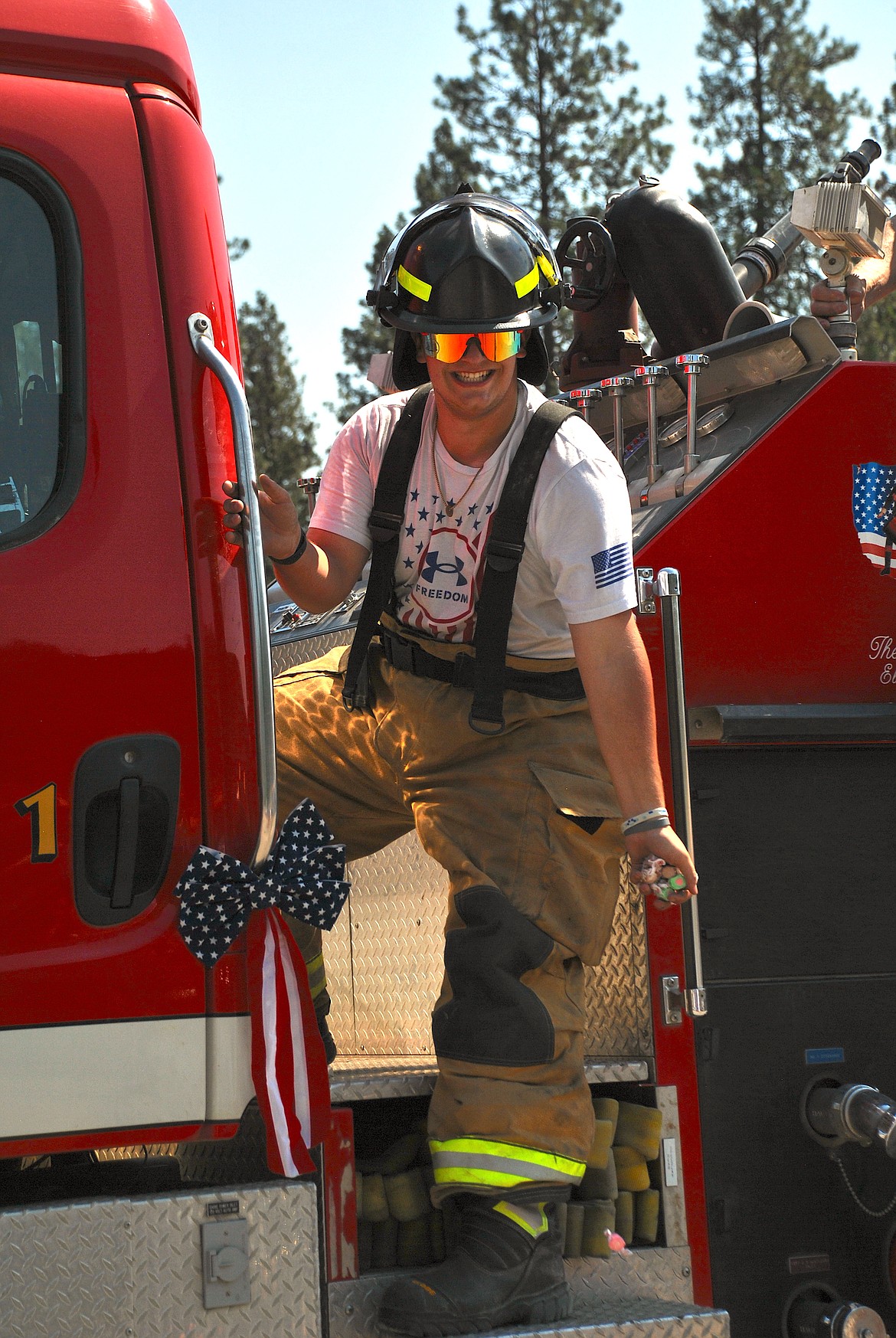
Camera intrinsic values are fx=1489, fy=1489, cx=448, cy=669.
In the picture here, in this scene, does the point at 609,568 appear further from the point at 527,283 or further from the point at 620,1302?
the point at 620,1302

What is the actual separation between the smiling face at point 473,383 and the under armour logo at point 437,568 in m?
0.26

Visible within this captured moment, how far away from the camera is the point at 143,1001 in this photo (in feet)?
6.83

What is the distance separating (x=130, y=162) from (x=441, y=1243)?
1.85 meters

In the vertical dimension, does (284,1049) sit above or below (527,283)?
below

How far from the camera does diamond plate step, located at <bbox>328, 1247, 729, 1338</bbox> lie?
92.2 inches

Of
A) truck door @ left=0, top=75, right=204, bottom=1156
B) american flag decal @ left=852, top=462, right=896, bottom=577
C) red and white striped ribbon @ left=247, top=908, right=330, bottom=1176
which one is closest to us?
→ truck door @ left=0, top=75, right=204, bottom=1156

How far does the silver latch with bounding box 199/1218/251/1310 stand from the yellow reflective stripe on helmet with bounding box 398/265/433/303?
1.54 m

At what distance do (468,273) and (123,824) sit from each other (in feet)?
3.73

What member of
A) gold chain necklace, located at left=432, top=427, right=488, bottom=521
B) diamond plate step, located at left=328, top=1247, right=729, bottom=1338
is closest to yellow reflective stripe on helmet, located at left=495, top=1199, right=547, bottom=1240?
diamond plate step, located at left=328, top=1247, right=729, bottom=1338

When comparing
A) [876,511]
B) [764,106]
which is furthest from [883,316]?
[876,511]

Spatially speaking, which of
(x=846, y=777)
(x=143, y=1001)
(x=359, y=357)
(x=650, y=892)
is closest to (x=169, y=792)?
(x=143, y=1001)

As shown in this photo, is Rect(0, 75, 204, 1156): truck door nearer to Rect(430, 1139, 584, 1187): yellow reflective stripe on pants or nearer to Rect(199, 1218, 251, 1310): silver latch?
Rect(199, 1218, 251, 1310): silver latch

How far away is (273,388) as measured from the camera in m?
33.6

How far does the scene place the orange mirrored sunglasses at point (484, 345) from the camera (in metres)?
2.59
